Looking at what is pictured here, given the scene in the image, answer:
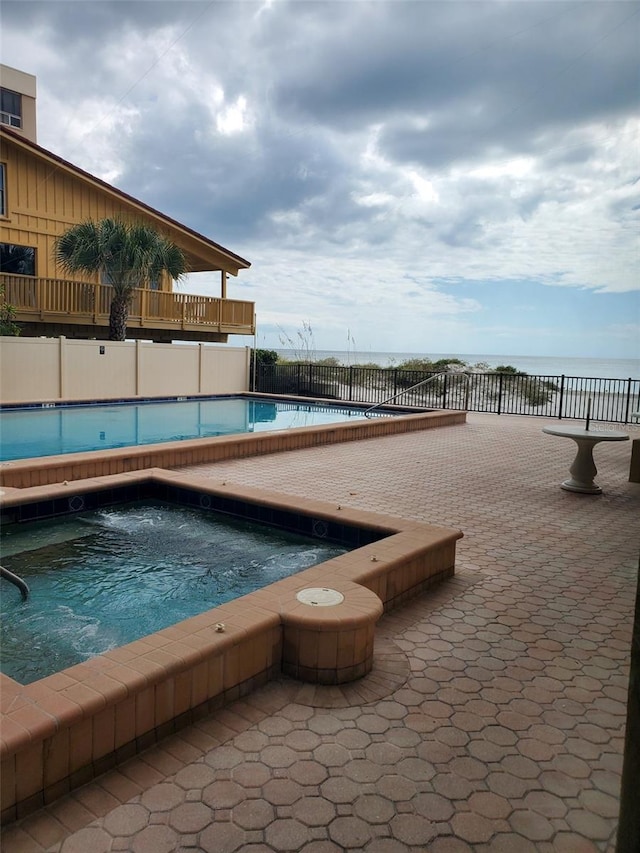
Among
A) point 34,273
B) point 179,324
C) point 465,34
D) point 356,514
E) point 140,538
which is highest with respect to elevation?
point 465,34

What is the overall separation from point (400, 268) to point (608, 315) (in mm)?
17719

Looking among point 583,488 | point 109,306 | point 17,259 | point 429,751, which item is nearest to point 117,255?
point 109,306

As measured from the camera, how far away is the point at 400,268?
34312 millimetres

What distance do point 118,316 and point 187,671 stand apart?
588 inches

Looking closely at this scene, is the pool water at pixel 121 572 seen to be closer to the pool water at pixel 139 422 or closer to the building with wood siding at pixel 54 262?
the pool water at pixel 139 422

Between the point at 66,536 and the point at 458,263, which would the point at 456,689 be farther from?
the point at 458,263

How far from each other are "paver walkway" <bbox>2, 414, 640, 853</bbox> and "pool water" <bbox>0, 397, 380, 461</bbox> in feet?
23.9

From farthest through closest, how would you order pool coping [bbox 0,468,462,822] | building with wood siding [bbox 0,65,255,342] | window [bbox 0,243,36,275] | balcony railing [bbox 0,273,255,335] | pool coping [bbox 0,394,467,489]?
window [bbox 0,243,36,275] < building with wood siding [bbox 0,65,255,342] < balcony railing [bbox 0,273,255,335] < pool coping [bbox 0,394,467,489] < pool coping [bbox 0,468,462,822]

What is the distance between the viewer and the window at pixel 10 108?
20.9 metres

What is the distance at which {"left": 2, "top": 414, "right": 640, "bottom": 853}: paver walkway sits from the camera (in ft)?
6.14

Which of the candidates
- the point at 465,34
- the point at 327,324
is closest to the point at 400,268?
the point at 327,324

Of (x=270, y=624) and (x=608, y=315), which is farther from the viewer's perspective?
(x=608, y=315)

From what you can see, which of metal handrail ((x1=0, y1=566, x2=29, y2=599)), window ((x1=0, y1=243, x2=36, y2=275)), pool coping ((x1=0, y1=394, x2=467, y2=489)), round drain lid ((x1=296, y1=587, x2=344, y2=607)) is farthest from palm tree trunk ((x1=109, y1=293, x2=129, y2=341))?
round drain lid ((x1=296, y1=587, x2=344, y2=607))

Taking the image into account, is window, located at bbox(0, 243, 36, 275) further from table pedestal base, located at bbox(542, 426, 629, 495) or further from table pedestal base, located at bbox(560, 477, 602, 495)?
table pedestal base, located at bbox(560, 477, 602, 495)
